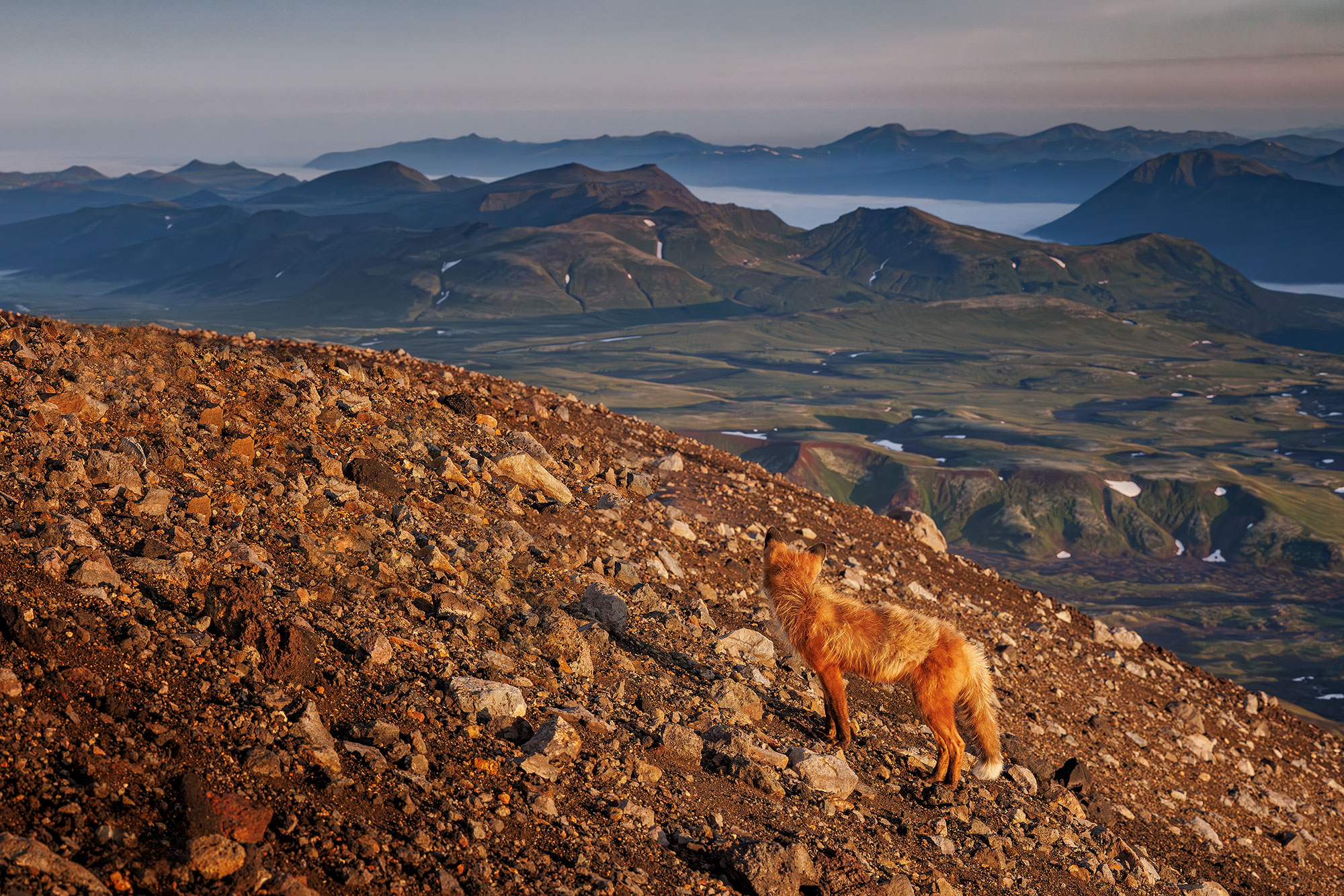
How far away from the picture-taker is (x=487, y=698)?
806 centimetres

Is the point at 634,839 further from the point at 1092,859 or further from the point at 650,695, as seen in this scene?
the point at 1092,859

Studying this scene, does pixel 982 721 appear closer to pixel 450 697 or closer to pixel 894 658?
pixel 894 658

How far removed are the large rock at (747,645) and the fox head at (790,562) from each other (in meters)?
1.49

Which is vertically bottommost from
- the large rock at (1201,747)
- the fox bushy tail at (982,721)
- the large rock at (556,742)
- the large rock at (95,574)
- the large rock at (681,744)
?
the large rock at (1201,747)

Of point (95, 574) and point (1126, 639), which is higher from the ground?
point (95, 574)

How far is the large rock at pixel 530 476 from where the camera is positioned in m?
14.2

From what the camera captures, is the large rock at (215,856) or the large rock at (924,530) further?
the large rock at (924,530)

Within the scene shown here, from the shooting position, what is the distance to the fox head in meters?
10.3

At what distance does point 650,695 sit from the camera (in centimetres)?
952

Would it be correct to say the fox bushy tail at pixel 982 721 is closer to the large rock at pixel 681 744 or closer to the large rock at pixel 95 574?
the large rock at pixel 681 744

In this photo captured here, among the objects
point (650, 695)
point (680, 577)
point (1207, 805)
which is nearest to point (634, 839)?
point (650, 695)

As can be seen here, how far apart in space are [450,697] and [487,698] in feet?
0.98

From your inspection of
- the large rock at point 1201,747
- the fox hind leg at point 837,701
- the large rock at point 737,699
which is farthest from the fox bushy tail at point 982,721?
the large rock at point 1201,747

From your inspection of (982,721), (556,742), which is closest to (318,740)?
(556,742)
